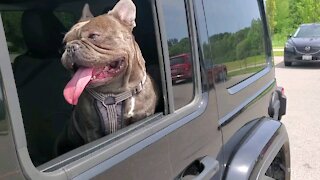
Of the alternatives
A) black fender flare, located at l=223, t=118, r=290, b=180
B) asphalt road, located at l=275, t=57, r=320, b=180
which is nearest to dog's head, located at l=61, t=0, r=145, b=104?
black fender flare, located at l=223, t=118, r=290, b=180

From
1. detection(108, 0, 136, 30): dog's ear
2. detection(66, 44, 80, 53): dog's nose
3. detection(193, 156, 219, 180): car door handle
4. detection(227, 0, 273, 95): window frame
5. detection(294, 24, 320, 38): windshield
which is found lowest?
detection(294, 24, 320, 38): windshield

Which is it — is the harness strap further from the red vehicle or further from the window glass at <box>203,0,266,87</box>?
the window glass at <box>203,0,266,87</box>

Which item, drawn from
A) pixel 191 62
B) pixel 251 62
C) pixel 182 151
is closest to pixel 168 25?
pixel 191 62

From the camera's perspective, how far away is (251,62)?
3.23 meters

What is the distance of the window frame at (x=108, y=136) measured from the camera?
110 cm

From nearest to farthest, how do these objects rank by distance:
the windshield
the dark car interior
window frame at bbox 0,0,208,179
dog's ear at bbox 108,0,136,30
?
1. window frame at bbox 0,0,208,179
2. dog's ear at bbox 108,0,136,30
3. the dark car interior
4. the windshield

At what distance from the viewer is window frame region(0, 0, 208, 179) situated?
1.10m

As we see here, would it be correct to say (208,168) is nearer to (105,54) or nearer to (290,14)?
(105,54)

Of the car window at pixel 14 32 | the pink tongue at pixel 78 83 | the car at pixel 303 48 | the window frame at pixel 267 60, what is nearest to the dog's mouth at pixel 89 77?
the pink tongue at pixel 78 83

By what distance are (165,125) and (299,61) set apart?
1339cm

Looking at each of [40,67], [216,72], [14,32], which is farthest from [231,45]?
[14,32]

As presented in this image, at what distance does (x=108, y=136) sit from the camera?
5.56 ft

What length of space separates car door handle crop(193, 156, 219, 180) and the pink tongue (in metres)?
0.65

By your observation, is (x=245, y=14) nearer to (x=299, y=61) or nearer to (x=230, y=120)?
(x=230, y=120)
